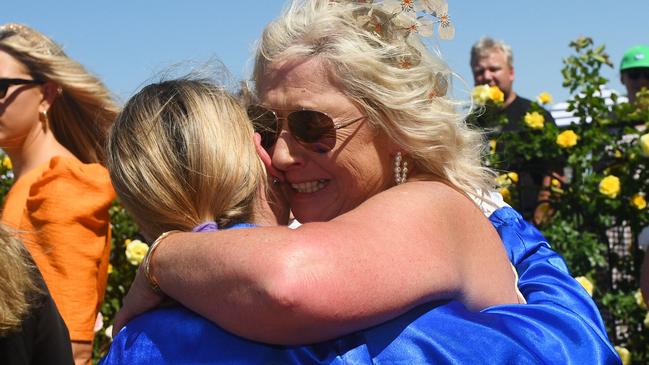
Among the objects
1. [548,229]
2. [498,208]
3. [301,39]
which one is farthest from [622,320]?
[301,39]

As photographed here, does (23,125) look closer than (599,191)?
Yes

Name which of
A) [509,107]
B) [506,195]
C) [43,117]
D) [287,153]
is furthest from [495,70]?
[287,153]

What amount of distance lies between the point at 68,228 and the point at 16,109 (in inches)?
25.3

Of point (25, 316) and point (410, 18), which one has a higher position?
point (410, 18)

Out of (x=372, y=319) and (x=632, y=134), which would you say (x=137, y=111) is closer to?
(x=372, y=319)

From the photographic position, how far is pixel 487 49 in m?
6.23

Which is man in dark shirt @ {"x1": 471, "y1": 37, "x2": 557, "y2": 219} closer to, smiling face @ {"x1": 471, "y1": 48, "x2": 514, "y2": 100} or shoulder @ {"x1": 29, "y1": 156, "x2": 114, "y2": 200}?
smiling face @ {"x1": 471, "y1": 48, "x2": 514, "y2": 100}

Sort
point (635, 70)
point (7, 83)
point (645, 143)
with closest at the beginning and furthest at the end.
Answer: point (7, 83) < point (645, 143) < point (635, 70)

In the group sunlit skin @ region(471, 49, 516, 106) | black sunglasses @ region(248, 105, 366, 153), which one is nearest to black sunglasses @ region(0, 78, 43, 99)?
black sunglasses @ region(248, 105, 366, 153)

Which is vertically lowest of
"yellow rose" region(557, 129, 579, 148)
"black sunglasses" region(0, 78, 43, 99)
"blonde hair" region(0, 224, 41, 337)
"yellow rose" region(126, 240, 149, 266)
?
"yellow rose" region(126, 240, 149, 266)

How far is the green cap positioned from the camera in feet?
18.2

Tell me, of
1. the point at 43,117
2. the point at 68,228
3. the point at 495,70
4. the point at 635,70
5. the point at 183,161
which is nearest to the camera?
the point at 183,161

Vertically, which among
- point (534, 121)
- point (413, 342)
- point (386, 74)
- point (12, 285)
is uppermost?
point (386, 74)

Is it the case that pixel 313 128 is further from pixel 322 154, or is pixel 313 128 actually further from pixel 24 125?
pixel 24 125
